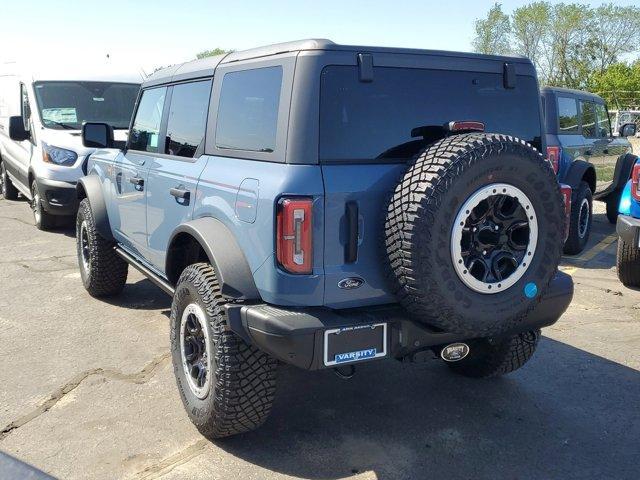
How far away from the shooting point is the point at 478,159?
270cm

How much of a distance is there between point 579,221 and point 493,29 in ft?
153

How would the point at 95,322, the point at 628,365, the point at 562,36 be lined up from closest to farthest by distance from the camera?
the point at 628,365 → the point at 95,322 → the point at 562,36

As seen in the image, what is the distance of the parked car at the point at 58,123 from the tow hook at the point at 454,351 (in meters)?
6.08

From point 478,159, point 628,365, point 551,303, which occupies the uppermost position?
point 478,159

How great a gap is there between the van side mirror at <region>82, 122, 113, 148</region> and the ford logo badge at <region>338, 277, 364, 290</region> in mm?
2993

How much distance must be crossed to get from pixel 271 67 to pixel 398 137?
27.2 inches

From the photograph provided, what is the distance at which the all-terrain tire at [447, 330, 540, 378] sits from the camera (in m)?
3.74

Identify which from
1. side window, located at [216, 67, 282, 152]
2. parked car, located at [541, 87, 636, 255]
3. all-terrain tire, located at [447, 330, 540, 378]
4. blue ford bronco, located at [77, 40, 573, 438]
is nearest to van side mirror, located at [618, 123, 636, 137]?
parked car, located at [541, 87, 636, 255]

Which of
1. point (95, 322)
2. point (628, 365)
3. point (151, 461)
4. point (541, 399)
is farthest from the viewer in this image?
point (95, 322)

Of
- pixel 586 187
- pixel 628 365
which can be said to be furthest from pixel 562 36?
pixel 628 365

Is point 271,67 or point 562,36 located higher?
point 562,36

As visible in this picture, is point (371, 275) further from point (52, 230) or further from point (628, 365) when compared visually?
point (52, 230)

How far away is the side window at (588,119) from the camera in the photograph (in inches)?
336

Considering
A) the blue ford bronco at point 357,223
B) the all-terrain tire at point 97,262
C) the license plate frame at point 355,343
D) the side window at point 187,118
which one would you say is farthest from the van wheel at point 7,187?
the license plate frame at point 355,343
